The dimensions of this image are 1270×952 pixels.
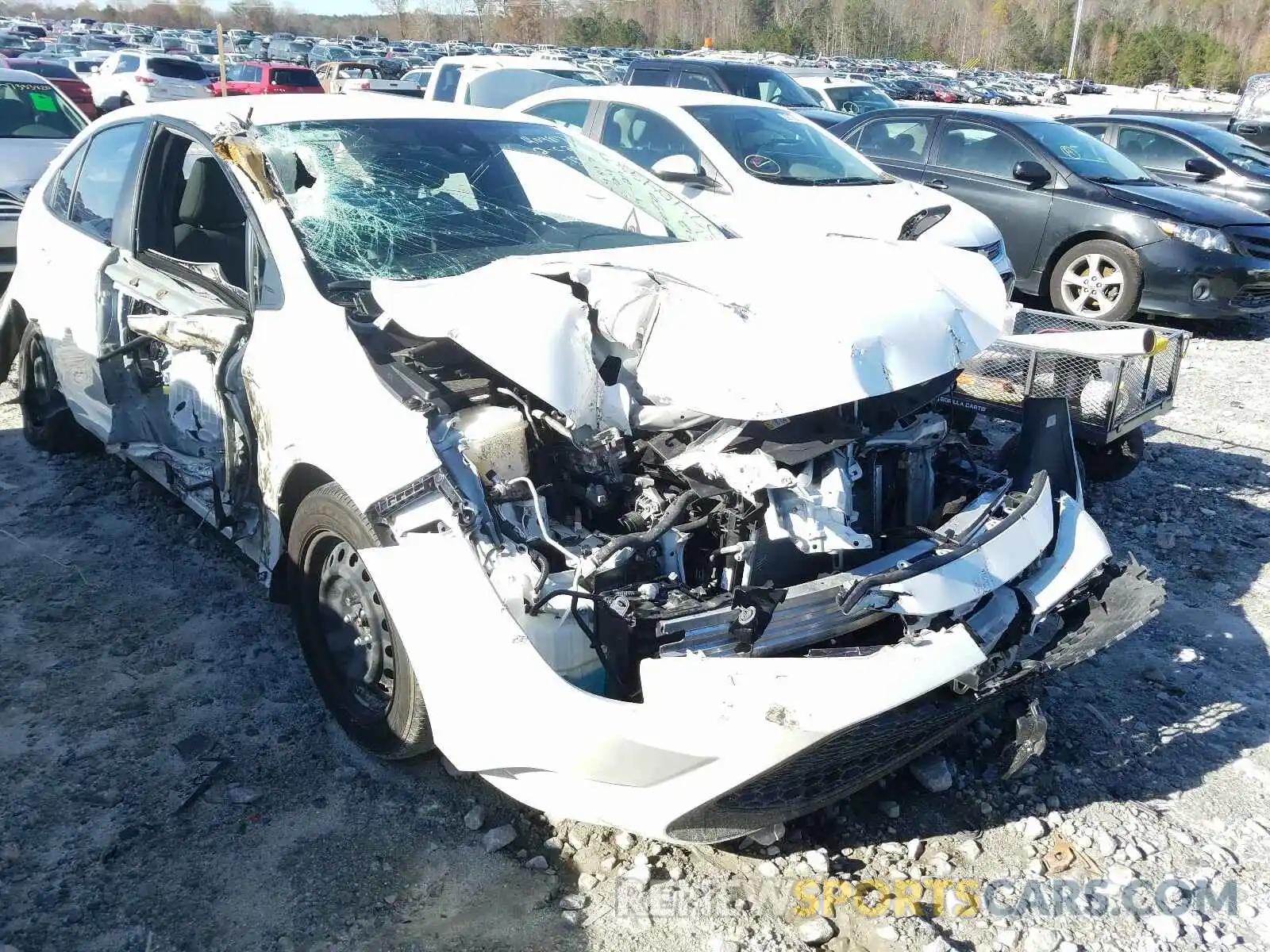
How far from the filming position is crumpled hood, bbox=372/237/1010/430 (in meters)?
2.62

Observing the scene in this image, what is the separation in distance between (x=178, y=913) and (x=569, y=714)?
118 cm

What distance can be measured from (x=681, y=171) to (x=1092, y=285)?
14.2ft

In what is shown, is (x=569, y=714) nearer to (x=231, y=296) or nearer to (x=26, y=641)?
(x=231, y=296)

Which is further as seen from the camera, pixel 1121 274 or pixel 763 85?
pixel 763 85

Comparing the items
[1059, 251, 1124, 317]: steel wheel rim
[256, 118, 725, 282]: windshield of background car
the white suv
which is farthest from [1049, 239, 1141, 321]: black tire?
the white suv

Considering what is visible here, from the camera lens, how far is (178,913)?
2.49 m

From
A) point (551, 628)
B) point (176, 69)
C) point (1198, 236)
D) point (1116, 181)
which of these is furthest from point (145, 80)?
point (551, 628)

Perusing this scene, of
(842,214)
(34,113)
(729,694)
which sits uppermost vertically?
(34,113)

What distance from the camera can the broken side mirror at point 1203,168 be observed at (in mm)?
10703

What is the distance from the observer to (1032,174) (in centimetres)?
832

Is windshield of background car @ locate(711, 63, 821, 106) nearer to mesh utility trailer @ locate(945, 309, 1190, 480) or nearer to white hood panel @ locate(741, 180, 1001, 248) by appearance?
white hood panel @ locate(741, 180, 1001, 248)

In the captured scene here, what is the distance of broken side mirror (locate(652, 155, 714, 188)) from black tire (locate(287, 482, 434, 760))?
3770mm

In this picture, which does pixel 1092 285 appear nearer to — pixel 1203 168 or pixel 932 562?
pixel 1203 168

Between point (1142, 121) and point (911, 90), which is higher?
point (1142, 121)
